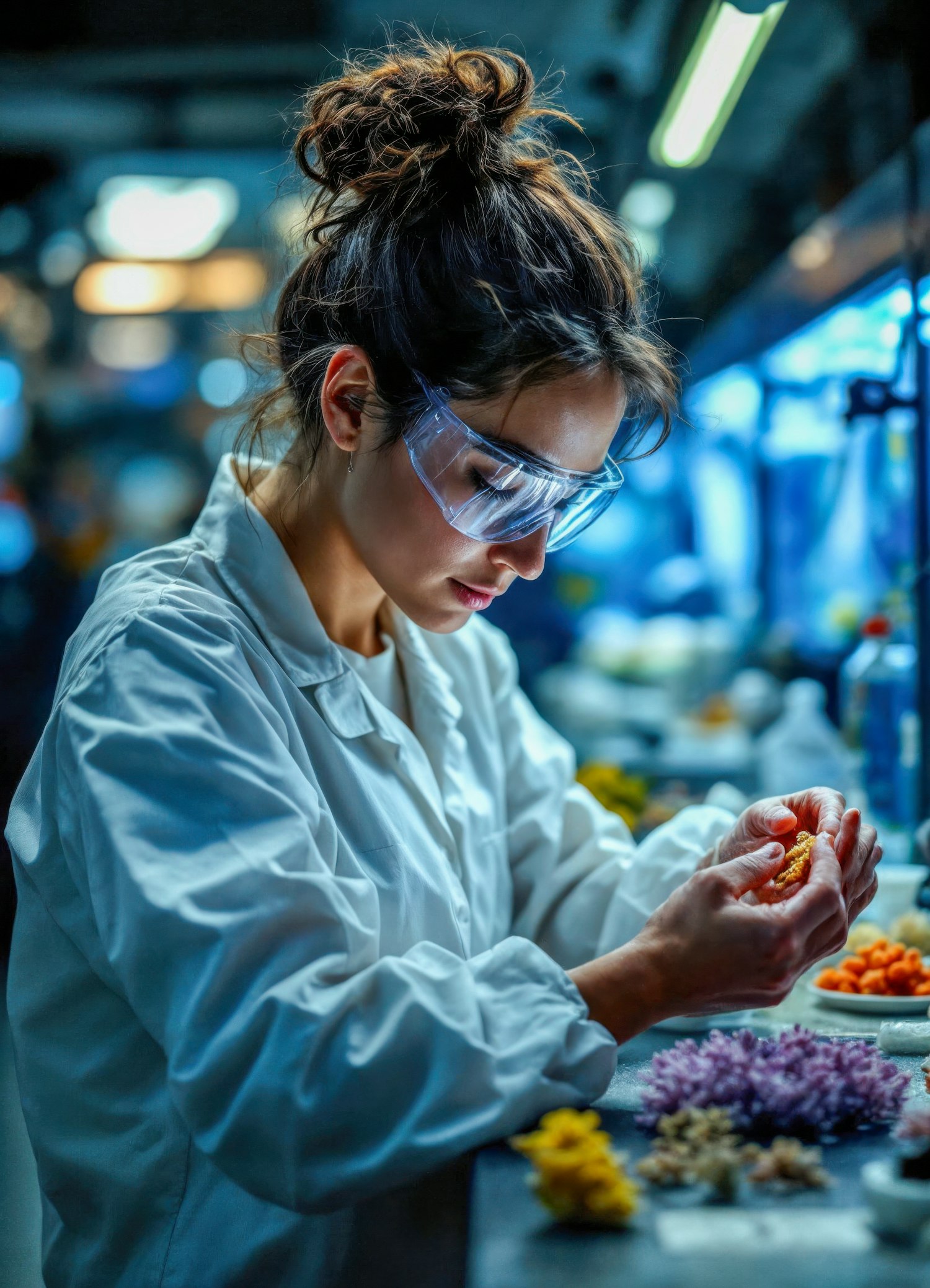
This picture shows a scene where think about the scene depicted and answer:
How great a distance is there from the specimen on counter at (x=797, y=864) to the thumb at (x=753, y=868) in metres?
0.07

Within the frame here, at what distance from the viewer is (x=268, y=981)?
114 centimetres

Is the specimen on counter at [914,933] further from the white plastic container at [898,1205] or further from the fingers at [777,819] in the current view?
the white plastic container at [898,1205]

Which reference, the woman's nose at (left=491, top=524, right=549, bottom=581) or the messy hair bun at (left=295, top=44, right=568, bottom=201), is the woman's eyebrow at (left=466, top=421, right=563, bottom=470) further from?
the messy hair bun at (left=295, top=44, right=568, bottom=201)

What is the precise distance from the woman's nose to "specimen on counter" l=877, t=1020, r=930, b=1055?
2.62ft

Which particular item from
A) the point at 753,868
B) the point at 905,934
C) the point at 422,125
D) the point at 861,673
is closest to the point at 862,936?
the point at 905,934

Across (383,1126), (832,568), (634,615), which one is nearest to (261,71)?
(832,568)

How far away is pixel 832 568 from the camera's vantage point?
5066 millimetres

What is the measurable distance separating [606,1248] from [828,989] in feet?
3.29

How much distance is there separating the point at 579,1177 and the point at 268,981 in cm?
34

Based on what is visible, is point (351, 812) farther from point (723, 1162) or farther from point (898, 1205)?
point (898, 1205)

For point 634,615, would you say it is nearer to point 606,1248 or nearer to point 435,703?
point 435,703

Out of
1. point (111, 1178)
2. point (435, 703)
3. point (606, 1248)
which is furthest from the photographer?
point (435, 703)

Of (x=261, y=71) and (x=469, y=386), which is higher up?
(x=261, y=71)

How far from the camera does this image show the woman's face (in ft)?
4.62
